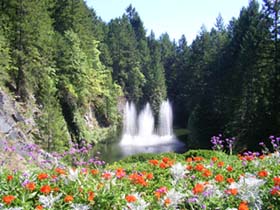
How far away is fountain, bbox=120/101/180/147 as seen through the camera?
3984 centimetres

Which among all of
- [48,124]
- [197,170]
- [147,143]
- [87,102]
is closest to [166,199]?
[197,170]

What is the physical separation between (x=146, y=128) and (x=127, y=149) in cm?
1505

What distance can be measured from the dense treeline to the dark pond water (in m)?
1.43

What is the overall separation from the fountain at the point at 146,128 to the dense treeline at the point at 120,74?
5.20 feet

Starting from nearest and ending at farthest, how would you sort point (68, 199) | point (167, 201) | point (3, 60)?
1. point (167, 201)
2. point (68, 199)
3. point (3, 60)

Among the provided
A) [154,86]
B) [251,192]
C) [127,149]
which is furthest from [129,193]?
[154,86]

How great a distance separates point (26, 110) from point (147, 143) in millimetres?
18145

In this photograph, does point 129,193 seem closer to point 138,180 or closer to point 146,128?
point 138,180

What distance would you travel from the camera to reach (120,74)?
53.9 m

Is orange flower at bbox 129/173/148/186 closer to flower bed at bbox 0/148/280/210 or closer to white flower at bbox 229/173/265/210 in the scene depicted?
flower bed at bbox 0/148/280/210

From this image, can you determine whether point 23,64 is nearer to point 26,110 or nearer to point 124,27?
point 26,110

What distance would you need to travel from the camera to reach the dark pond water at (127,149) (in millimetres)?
29997

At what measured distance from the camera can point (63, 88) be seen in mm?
30047

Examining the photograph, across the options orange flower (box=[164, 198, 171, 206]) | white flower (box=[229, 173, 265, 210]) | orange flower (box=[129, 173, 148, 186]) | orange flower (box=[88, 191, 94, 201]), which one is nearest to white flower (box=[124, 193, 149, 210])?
orange flower (box=[164, 198, 171, 206])
